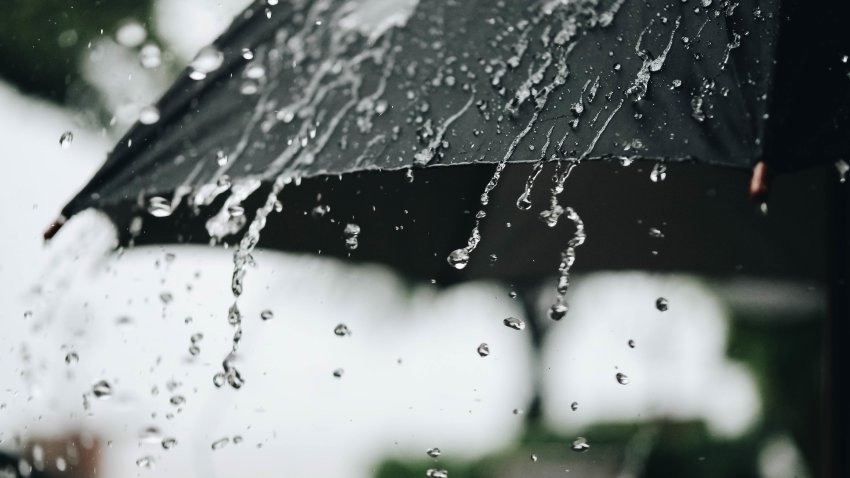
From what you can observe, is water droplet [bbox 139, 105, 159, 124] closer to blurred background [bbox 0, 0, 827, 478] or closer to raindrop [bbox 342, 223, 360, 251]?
blurred background [bbox 0, 0, 827, 478]

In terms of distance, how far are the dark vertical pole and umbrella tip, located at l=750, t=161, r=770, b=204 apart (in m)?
0.89

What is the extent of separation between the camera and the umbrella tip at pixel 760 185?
3.15 feet

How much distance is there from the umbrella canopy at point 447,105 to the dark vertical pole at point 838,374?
209 millimetres

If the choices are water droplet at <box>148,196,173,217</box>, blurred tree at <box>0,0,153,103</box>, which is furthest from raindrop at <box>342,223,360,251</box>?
blurred tree at <box>0,0,153,103</box>

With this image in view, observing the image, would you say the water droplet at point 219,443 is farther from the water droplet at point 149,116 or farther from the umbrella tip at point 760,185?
the umbrella tip at point 760,185

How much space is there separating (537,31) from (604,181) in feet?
3.47

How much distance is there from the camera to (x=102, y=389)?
2871mm

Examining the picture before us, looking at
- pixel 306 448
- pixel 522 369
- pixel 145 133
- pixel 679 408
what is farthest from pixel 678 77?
pixel 679 408

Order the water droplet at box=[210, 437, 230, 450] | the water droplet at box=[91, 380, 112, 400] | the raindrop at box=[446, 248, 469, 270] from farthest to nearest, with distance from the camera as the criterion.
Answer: the water droplet at box=[210, 437, 230, 450] < the water droplet at box=[91, 380, 112, 400] < the raindrop at box=[446, 248, 469, 270]

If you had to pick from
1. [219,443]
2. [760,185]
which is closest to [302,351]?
[219,443]

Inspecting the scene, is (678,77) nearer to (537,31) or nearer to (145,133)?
(537,31)

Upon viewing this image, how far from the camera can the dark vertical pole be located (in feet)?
5.51

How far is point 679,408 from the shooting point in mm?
7145

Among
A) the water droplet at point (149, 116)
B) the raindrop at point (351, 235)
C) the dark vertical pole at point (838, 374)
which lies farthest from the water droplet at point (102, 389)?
the dark vertical pole at point (838, 374)
